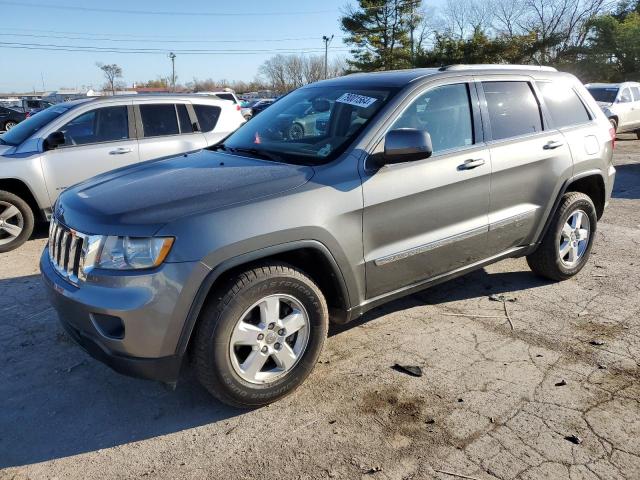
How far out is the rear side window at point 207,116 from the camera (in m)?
7.27

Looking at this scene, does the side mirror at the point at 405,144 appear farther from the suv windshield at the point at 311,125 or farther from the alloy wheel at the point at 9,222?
the alloy wheel at the point at 9,222

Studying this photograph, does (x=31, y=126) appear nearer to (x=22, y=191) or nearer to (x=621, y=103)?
(x=22, y=191)

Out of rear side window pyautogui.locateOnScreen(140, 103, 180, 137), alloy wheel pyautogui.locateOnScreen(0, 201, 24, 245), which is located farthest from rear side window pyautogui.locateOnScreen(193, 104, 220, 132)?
alloy wheel pyautogui.locateOnScreen(0, 201, 24, 245)

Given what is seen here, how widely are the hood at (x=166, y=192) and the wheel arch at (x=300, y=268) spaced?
0.99 ft

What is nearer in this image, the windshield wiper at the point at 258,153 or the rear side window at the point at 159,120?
the windshield wiper at the point at 258,153

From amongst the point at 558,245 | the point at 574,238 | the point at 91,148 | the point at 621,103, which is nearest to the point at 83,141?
the point at 91,148

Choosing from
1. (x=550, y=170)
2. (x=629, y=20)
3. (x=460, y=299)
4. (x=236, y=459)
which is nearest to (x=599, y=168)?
(x=550, y=170)

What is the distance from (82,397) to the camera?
3139mm

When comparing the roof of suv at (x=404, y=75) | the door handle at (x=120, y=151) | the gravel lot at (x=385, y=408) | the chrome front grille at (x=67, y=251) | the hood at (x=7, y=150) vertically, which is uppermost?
the roof of suv at (x=404, y=75)

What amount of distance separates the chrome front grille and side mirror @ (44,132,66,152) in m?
3.52

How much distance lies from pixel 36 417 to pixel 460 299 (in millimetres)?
3216

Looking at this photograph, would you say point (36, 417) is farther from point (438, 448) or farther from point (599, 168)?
point (599, 168)

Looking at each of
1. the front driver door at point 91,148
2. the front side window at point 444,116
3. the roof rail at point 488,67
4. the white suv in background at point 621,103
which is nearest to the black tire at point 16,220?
the front driver door at point 91,148

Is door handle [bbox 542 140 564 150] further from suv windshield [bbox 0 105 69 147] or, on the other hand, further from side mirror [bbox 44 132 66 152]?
suv windshield [bbox 0 105 69 147]
